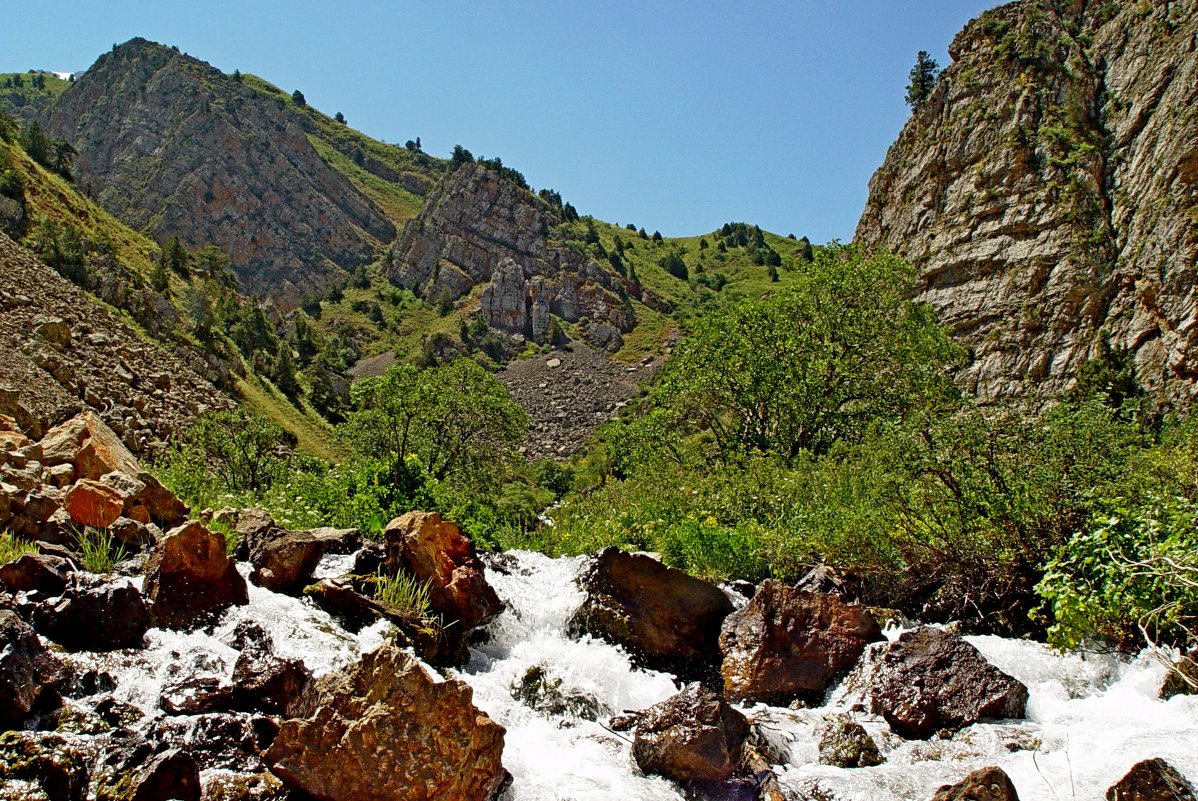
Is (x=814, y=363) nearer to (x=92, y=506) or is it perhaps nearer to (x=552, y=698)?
(x=552, y=698)

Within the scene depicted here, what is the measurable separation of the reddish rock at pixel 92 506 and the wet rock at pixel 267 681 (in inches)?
159

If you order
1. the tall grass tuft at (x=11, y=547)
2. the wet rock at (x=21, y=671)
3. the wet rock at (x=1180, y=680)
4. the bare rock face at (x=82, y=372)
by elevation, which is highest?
the bare rock face at (x=82, y=372)

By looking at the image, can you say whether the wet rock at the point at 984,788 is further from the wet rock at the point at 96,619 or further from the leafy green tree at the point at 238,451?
the leafy green tree at the point at 238,451

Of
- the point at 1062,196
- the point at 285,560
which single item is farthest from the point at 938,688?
the point at 1062,196

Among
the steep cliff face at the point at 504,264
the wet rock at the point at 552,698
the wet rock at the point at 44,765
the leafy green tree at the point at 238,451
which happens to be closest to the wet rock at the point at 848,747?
the wet rock at the point at 552,698

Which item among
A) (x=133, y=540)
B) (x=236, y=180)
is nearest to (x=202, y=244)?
(x=236, y=180)

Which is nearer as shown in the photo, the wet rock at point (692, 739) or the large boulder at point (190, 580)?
the wet rock at point (692, 739)

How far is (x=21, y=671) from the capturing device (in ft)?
17.9

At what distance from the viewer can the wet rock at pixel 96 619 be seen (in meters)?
6.62

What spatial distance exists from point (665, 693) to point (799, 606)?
207 cm

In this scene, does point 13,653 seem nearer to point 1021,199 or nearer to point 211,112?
point 1021,199

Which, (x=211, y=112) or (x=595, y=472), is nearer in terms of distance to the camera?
(x=595, y=472)

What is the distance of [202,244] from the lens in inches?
5236

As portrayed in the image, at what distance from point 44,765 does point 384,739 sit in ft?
7.44
